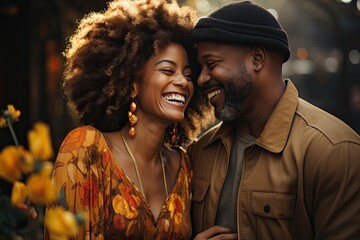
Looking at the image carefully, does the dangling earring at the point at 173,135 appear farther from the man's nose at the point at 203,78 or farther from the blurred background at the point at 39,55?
the blurred background at the point at 39,55

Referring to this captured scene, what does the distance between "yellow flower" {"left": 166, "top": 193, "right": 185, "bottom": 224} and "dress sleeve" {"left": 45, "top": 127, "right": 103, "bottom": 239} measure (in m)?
0.51

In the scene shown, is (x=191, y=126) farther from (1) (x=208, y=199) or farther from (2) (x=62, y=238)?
(2) (x=62, y=238)

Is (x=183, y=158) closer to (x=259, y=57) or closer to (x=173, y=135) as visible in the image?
(x=173, y=135)

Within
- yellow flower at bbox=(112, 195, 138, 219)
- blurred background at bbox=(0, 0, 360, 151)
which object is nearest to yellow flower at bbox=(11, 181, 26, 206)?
yellow flower at bbox=(112, 195, 138, 219)

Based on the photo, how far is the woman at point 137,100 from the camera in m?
3.49

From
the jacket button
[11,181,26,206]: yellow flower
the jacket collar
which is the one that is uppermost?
[11,181,26,206]: yellow flower

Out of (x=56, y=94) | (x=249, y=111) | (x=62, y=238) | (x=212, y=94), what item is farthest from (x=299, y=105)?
(x=56, y=94)

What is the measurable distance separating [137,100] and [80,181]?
2.57 ft

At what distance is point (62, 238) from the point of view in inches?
63.2

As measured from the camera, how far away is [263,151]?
359 centimetres

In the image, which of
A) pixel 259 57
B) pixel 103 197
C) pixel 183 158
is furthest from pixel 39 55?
pixel 103 197

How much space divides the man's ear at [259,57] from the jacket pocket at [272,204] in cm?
82

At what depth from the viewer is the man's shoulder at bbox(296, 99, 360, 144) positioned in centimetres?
336

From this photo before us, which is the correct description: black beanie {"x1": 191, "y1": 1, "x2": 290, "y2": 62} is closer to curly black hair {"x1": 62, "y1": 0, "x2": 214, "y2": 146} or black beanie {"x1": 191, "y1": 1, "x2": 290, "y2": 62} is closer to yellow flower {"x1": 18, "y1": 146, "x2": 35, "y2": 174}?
curly black hair {"x1": 62, "y1": 0, "x2": 214, "y2": 146}
